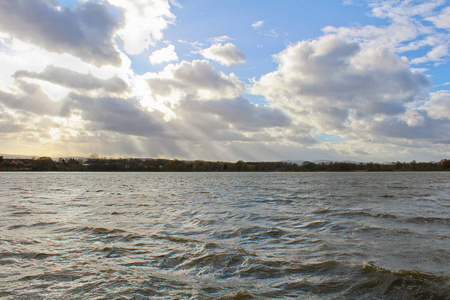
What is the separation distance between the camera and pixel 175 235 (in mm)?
13086

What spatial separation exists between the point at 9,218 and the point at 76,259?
11.4 metres

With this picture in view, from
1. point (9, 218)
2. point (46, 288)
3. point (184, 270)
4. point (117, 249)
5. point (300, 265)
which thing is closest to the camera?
point (46, 288)

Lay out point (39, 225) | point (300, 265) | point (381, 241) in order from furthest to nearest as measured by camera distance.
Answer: point (39, 225) → point (381, 241) → point (300, 265)

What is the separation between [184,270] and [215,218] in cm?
989

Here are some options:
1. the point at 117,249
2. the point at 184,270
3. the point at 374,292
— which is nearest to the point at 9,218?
the point at 117,249

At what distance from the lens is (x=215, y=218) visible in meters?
18.2

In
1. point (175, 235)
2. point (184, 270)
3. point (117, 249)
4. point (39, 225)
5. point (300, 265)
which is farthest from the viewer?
point (39, 225)

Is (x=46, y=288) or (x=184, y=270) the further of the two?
(x=184, y=270)

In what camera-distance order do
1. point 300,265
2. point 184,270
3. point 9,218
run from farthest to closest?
1. point 9,218
2. point 300,265
3. point 184,270

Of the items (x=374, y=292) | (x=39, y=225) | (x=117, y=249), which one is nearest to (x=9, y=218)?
(x=39, y=225)

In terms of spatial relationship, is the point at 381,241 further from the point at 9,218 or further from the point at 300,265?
the point at 9,218

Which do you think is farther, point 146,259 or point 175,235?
point 175,235

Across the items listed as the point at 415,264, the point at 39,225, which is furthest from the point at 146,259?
the point at 39,225

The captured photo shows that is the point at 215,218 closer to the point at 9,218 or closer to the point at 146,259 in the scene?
the point at 146,259
